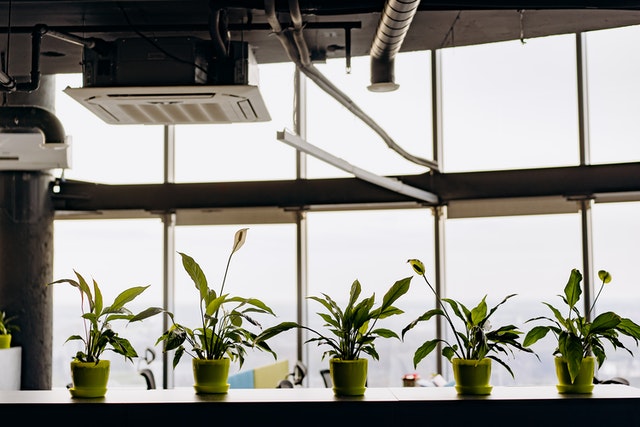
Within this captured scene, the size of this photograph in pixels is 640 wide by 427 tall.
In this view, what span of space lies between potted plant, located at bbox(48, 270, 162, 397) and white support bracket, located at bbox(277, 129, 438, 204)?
2003 millimetres

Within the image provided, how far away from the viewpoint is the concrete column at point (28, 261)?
7676 millimetres

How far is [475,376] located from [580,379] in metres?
0.41

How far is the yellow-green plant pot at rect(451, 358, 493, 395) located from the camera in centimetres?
300

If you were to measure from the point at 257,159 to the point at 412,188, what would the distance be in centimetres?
168

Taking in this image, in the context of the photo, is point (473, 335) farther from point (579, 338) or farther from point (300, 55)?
point (300, 55)

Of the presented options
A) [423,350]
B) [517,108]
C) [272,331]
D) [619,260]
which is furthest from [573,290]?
[517,108]

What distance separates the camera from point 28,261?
25.2ft

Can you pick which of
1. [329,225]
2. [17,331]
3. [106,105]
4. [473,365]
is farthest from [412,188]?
[473,365]

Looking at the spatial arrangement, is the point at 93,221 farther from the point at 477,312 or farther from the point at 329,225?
the point at 477,312

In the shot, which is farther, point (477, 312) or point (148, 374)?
point (148, 374)

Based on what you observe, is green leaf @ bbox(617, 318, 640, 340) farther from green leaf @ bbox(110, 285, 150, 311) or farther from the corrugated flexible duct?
the corrugated flexible duct

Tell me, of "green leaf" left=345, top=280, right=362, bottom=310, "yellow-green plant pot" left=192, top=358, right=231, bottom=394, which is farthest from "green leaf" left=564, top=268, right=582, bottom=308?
"yellow-green plant pot" left=192, top=358, right=231, bottom=394

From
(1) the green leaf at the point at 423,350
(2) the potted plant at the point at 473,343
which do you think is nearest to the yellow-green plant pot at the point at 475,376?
(2) the potted plant at the point at 473,343

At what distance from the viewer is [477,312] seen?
3041mm
